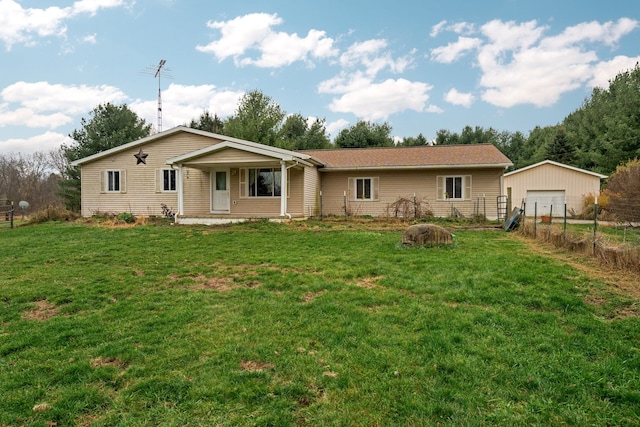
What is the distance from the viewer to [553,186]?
2081 centimetres

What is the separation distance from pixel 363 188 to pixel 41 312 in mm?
14329

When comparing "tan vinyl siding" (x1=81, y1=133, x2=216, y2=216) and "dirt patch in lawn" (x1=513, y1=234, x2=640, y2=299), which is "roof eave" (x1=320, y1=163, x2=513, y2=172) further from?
"dirt patch in lawn" (x1=513, y1=234, x2=640, y2=299)

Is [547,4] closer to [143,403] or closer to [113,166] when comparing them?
[143,403]

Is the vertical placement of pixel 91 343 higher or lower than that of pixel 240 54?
lower

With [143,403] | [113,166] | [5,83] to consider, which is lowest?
[143,403]

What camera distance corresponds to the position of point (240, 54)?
1928 centimetres

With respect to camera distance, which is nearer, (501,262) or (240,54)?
(501,262)

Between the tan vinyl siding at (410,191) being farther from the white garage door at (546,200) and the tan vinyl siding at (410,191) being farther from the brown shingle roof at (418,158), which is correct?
the white garage door at (546,200)

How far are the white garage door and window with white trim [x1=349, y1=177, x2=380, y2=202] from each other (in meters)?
10.4


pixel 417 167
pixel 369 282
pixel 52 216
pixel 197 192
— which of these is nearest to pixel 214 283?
pixel 369 282

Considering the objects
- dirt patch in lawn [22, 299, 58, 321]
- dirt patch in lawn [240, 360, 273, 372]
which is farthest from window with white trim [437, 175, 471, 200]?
dirt patch in lawn [22, 299, 58, 321]

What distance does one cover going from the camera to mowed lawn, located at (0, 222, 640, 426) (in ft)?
7.89

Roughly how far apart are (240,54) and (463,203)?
1374cm

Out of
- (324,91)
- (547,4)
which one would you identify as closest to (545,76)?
(547,4)
